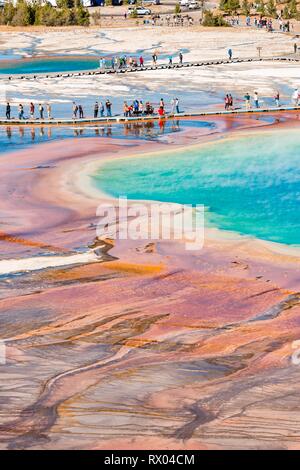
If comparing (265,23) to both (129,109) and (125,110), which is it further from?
(125,110)

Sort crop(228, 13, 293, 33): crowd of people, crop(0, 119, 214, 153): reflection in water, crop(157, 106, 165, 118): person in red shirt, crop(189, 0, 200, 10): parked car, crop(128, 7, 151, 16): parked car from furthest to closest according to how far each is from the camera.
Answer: crop(189, 0, 200, 10): parked car
crop(128, 7, 151, 16): parked car
crop(228, 13, 293, 33): crowd of people
crop(157, 106, 165, 118): person in red shirt
crop(0, 119, 214, 153): reflection in water

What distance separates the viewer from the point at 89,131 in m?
37.3

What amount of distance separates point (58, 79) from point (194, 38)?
713 inches

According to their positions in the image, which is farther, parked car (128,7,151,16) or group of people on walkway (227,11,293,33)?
parked car (128,7,151,16)

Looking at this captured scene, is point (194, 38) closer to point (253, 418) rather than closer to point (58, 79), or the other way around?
point (58, 79)

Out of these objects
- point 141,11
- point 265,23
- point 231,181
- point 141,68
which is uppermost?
point 141,11

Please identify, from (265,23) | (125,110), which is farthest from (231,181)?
(265,23)

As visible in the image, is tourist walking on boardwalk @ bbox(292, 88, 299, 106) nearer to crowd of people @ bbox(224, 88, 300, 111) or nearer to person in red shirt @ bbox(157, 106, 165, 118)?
crowd of people @ bbox(224, 88, 300, 111)

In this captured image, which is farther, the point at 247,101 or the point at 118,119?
the point at 247,101

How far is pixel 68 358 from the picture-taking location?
603 inches

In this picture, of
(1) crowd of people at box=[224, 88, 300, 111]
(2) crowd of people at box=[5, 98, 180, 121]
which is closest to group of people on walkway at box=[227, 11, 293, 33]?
(1) crowd of people at box=[224, 88, 300, 111]

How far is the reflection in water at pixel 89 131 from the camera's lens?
35812mm

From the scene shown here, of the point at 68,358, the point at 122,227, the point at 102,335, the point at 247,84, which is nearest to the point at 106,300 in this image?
the point at 102,335

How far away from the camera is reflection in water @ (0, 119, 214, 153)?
35812 mm
